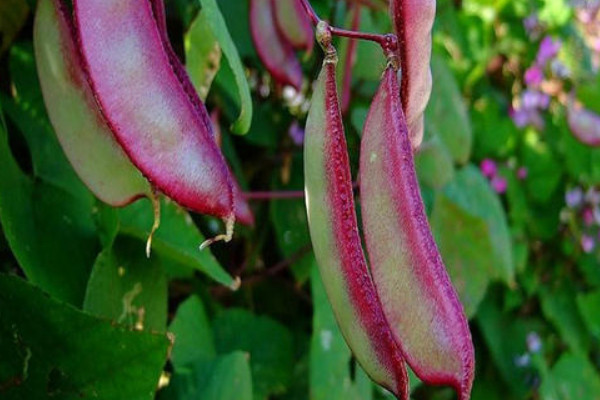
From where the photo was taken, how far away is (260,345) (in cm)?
94

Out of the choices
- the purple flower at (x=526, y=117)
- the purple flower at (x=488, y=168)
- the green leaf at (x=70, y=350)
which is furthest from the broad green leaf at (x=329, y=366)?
the purple flower at (x=526, y=117)

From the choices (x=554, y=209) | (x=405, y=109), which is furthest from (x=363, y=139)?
(x=554, y=209)

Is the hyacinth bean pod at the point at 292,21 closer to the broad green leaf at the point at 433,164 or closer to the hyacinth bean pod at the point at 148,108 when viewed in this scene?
the hyacinth bean pod at the point at 148,108

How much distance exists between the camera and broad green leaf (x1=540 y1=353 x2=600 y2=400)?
1409 millimetres

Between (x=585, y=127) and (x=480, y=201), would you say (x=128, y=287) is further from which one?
(x=585, y=127)

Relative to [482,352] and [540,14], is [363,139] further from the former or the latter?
[540,14]

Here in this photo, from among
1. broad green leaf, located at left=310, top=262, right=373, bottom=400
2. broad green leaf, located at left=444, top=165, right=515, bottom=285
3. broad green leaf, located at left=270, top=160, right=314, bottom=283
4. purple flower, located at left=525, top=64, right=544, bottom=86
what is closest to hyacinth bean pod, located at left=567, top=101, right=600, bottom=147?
purple flower, located at left=525, top=64, right=544, bottom=86

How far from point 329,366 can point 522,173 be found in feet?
2.86

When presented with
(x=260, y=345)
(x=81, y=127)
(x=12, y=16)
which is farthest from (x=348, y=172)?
(x=260, y=345)

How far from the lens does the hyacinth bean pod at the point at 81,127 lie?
39 centimetres

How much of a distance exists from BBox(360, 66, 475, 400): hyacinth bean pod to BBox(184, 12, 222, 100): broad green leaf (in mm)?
276

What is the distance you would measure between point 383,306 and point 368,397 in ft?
1.66

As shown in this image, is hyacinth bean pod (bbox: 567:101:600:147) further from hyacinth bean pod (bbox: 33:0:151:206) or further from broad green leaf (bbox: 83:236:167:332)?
hyacinth bean pod (bbox: 33:0:151:206)

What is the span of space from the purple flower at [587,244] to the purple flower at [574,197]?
0.19 feet
